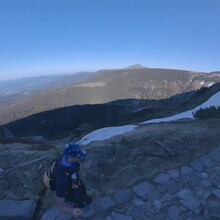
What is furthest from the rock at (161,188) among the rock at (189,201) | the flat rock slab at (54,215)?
the flat rock slab at (54,215)

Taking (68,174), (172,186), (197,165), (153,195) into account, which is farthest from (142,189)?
(68,174)

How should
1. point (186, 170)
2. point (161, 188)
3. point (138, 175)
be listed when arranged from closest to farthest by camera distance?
point (161, 188), point (138, 175), point (186, 170)

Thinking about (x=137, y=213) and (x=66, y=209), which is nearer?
(x=66, y=209)

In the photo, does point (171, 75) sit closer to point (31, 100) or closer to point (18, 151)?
point (31, 100)

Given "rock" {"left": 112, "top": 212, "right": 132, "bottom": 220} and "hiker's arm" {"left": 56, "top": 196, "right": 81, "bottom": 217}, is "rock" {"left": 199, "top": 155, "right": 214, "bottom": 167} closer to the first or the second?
"rock" {"left": 112, "top": 212, "right": 132, "bottom": 220}

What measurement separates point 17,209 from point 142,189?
2814 mm

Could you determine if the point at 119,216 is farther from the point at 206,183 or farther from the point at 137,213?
the point at 206,183

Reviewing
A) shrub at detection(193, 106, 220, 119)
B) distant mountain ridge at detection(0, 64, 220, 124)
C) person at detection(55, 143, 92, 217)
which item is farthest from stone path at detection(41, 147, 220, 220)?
distant mountain ridge at detection(0, 64, 220, 124)

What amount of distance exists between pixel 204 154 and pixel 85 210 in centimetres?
372

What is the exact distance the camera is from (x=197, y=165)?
8.33 meters

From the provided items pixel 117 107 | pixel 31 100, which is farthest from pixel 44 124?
pixel 31 100

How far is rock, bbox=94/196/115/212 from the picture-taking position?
701 cm

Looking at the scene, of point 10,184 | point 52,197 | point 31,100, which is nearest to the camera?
point 52,197

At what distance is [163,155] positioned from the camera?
8.70m
